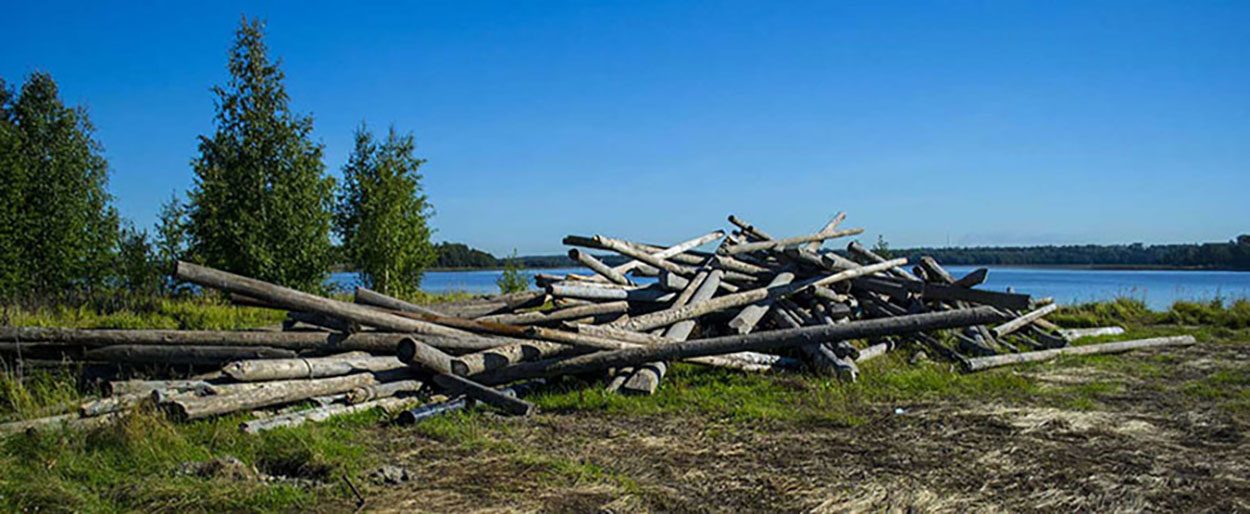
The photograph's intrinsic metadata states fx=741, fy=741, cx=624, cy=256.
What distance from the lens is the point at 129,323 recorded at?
12.2 m

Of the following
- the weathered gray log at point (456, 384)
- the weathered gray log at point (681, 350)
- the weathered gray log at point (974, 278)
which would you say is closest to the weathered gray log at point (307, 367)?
the weathered gray log at point (456, 384)

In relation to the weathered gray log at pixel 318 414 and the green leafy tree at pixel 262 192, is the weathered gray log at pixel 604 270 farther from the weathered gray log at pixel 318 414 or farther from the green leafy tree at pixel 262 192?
the green leafy tree at pixel 262 192

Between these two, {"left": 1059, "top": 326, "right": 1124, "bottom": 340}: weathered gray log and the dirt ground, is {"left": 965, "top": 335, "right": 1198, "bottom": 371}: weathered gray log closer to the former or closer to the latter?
{"left": 1059, "top": 326, "right": 1124, "bottom": 340}: weathered gray log

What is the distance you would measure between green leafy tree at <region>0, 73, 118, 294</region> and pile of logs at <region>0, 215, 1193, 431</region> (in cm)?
1253

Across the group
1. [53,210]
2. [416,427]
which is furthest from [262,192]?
[416,427]

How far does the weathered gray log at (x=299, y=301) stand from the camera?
6.84 meters

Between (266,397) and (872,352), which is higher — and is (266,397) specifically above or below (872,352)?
above

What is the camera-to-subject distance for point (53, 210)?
19.3 meters

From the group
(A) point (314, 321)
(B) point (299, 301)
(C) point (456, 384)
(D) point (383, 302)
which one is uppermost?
(B) point (299, 301)

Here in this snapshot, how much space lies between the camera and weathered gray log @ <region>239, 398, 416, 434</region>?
601cm

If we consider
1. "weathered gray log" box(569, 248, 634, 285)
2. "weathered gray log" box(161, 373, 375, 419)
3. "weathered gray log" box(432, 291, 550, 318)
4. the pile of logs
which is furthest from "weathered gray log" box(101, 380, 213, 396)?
"weathered gray log" box(569, 248, 634, 285)

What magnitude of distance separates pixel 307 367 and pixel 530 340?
2.23 metres

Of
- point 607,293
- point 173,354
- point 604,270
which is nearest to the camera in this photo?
point 173,354

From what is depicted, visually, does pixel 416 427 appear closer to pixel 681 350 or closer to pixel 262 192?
pixel 681 350
